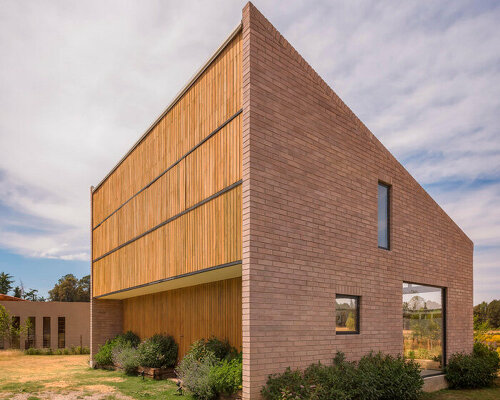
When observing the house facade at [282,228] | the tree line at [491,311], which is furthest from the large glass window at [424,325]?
the tree line at [491,311]

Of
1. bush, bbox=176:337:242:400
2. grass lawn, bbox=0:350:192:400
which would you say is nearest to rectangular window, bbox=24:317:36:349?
grass lawn, bbox=0:350:192:400

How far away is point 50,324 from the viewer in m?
28.3

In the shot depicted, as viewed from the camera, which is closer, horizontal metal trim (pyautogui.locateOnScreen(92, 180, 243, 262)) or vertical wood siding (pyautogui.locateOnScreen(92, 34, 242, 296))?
horizontal metal trim (pyautogui.locateOnScreen(92, 180, 243, 262))

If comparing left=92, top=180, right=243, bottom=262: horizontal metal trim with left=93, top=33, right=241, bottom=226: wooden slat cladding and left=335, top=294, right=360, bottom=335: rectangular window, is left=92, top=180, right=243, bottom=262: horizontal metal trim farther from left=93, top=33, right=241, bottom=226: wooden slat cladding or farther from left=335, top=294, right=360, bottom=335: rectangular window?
left=335, top=294, right=360, bottom=335: rectangular window

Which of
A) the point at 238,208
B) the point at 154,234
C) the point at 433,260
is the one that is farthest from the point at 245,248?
the point at 433,260

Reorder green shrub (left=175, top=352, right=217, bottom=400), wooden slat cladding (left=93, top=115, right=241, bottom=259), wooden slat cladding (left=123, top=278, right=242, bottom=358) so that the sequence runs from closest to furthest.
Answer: wooden slat cladding (left=93, top=115, right=241, bottom=259)
green shrub (left=175, top=352, right=217, bottom=400)
wooden slat cladding (left=123, top=278, right=242, bottom=358)

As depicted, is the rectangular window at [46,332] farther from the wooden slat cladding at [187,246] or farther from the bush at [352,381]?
the bush at [352,381]

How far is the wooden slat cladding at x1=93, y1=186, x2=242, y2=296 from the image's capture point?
9336 millimetres

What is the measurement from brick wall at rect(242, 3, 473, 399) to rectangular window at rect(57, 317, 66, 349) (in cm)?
2309

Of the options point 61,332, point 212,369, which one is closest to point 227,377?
point 212,369

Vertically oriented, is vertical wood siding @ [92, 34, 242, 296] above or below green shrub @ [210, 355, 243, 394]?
above

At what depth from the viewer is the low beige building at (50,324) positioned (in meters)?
27.6

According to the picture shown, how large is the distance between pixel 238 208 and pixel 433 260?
302 inches

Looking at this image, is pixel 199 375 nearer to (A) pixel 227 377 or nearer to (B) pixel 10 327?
(A) pixel 227 377
